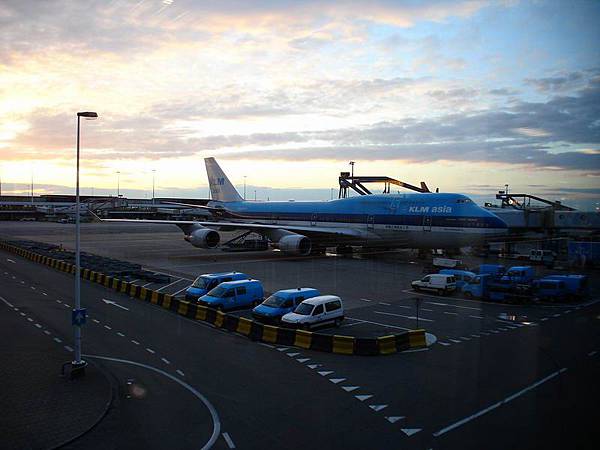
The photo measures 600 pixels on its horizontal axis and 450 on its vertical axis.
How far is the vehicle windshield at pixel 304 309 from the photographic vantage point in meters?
19.5

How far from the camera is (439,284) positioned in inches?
1088

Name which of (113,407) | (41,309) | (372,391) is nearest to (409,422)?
(372,391)

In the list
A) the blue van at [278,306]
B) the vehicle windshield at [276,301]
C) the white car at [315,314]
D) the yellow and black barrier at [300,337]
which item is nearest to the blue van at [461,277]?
the white car at [315,314]

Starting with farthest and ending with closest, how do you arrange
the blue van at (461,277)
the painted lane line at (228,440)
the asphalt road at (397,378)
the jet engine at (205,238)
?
the jet engine at (205,238) → the blue van at (461,277) → the asphalt road at (397,378) → the painted lane line at (228,440)

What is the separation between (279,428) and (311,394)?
2.24 metres

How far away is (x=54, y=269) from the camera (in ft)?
128

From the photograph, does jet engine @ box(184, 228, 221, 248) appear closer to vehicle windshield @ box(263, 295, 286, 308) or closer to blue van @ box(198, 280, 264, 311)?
blue van @ box(198, 280, 264, 311)

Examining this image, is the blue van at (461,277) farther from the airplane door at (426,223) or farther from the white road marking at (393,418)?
the white road marking at (393,418)

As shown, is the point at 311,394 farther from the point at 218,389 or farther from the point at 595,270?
the point at 595,270

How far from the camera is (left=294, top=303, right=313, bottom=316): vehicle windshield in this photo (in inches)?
770

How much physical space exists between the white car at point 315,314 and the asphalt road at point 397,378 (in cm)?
142

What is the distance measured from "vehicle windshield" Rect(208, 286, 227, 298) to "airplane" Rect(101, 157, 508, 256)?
15373mm

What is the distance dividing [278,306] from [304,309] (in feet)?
4.97

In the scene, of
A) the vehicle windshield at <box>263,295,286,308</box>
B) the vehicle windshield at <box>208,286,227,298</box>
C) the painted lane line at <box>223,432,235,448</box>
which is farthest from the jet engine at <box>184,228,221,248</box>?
the painted lane line at <box>223,432,235,448</box>
